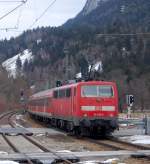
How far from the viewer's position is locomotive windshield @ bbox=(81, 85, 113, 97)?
98.3ft

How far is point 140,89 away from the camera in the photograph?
13100cm

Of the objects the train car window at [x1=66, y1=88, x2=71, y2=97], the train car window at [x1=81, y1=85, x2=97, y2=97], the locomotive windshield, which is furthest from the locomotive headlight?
the train car window at [x1=66, y1=88, x2=71, y2=97]

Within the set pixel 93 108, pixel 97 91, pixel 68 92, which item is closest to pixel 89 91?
pixel 97 91

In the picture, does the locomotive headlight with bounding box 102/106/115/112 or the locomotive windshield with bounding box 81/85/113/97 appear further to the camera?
the locomotive windshield with bounding box 81/85/113/97

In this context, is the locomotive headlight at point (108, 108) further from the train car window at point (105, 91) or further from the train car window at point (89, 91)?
the train car window at point (89, 91)

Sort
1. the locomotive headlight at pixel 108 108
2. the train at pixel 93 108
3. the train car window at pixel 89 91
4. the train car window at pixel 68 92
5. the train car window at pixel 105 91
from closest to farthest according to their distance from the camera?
the train at pixel 93 108 < the locomotive headlight at pixel 108 108 < the train car window at pixel 89 91 < the train car window at pixel 105 91 < the train car window at pixel 68 92

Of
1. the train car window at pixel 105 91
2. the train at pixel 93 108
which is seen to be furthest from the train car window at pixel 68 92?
the train car window at pixel 105 91

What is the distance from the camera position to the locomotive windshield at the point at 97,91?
2997 centimetres

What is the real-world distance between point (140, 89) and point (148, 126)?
101012 millimetres

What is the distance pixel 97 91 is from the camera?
3019 cm

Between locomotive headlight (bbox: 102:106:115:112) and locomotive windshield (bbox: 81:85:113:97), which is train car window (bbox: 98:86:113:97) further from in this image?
locomotive headlight (bbox: 102:106:115:112)

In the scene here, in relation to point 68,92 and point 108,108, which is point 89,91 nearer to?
point 108,108

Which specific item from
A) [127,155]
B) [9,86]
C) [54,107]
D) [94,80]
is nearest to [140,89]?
[9,86]

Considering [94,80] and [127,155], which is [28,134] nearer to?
[94,80]
